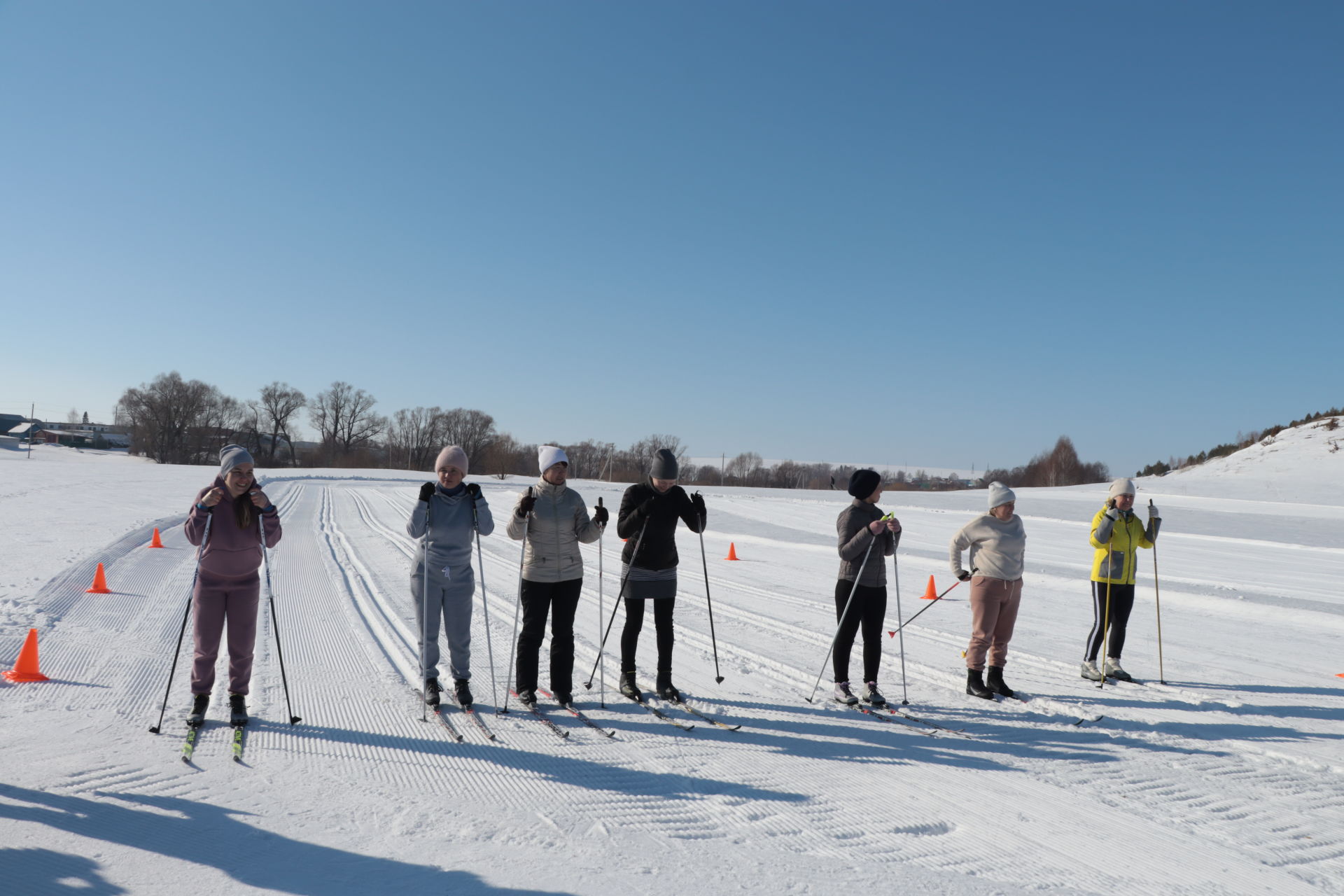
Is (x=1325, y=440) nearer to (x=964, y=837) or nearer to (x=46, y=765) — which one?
(x=964, y=837)

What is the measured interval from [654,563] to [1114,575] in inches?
174

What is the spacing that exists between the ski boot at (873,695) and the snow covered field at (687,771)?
0.24 metres

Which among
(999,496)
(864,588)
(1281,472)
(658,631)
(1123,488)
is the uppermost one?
(1281,472)

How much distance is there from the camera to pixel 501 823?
3.83 meters

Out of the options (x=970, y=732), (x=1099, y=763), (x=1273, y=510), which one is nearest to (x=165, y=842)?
(x=970, y=732)

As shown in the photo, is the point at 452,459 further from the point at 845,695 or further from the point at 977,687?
the point at 977,687

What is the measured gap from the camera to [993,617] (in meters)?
6.58

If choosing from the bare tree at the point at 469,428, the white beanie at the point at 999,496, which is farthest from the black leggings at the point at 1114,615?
the bare tree at the point at 469,428

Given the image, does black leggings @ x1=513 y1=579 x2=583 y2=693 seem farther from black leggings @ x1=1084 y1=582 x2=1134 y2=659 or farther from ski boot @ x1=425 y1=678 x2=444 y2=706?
black leggings @ x1=1084 y1=582 x2=1134 y2=659

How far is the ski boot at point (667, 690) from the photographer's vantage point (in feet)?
20.0

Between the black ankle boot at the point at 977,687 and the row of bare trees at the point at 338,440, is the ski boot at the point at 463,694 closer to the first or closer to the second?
the black ankle boot at the point at 977,687

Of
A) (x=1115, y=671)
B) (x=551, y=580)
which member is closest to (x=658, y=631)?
(x=551, y=580)

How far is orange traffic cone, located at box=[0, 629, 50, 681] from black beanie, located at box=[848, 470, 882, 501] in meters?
6.34

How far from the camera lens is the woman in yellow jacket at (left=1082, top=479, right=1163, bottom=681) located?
23.7 feet
